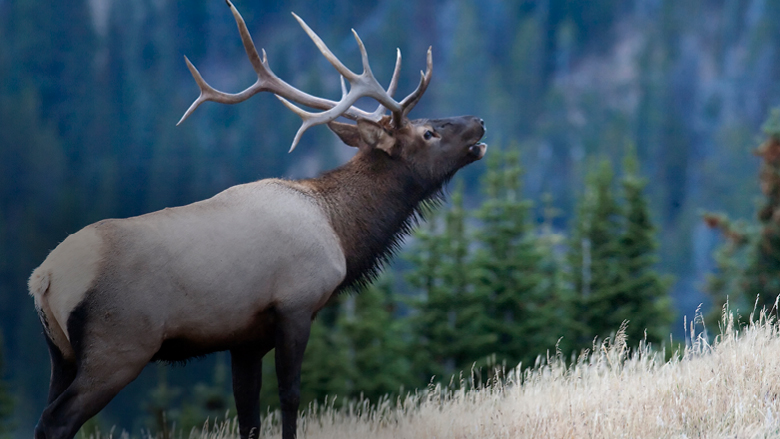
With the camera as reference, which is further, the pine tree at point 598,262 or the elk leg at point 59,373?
the pine tree at point 598,262

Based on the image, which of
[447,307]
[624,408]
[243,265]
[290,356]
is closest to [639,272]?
[447,307]

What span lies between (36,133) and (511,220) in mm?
68644

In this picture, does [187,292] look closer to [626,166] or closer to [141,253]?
[141,253]

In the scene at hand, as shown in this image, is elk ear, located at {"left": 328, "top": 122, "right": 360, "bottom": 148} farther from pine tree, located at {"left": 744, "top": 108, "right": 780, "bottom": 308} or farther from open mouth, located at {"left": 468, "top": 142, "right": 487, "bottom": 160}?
pine tree, located at {"left": 744, "top": 108, "right": 780, "bottom": 308}

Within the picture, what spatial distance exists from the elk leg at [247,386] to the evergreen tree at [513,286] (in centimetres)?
1915

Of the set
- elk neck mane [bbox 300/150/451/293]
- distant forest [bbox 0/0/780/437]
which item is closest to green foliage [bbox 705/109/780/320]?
elk neck mane [bbox 300/150/451/293]

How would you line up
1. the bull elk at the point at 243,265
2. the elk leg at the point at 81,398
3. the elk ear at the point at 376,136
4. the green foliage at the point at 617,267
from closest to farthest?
1. the elk leg at the point at 81,398
2. the bull elk at the point at 243,265
3. the elk ear at the point at 376,136
4. the green foliage at the point at 617,267

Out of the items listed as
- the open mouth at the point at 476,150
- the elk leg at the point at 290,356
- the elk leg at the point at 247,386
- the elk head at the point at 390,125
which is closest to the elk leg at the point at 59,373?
the elk leg at the point at 247,386

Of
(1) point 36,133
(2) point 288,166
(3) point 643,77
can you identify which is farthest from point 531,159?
(1) point 36,133

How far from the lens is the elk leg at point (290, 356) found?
17.4 ft

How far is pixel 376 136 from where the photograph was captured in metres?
6.47

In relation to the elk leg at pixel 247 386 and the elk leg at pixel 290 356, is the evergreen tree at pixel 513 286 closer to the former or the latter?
the elk leg at pixel 247 386

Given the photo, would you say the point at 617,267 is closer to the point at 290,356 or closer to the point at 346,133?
the point at 346,133

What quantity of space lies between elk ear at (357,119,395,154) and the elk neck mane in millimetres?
75
